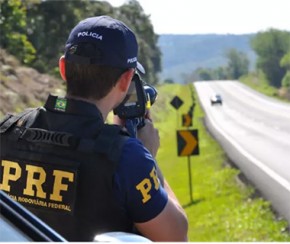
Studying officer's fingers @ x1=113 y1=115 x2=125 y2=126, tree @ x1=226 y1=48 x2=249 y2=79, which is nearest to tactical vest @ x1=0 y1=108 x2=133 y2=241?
officer's fingers @ x1=113 y1=115 x2=125 y2=126

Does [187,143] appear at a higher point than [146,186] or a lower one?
lower

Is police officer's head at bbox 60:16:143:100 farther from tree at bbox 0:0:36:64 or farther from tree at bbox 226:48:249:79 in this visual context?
tree at bbox 226:48:249:79

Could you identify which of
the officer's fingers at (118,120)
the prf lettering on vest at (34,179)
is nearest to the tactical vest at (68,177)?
the prf lettering on vest at (34,179)

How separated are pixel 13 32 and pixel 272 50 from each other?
72061 mm

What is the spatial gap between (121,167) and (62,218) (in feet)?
0.97

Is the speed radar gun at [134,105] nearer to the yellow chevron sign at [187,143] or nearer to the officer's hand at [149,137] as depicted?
the officer's hand at [149,137]

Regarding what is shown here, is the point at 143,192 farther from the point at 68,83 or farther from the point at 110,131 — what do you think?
the point at 68,83

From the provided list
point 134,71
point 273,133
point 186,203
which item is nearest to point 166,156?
point 273,133

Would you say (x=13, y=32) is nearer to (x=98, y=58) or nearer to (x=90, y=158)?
(x=98, y=58)

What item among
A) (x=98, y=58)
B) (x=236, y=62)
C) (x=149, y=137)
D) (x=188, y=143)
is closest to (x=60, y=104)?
(x=98, y=58)

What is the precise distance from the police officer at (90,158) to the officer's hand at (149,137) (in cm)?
20

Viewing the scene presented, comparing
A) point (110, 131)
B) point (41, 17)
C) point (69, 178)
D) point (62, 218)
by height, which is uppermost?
point (110, 131)

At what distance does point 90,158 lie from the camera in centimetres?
231

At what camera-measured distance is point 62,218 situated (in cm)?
237
